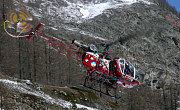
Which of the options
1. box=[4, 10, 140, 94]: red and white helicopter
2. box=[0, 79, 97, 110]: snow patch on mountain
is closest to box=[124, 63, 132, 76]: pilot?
box=[4, 10, 140, 94]: red and white helicopter

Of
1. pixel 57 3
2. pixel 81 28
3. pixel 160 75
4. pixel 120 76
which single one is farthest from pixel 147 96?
pixel 57 3

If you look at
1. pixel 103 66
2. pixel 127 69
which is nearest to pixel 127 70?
pixel 127 69

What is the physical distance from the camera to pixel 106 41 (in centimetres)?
7856

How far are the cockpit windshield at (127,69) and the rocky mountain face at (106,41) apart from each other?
38.5 ft

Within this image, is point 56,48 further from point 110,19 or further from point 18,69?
point 110,19

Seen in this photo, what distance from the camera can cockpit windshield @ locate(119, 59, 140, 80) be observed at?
92.3 ft

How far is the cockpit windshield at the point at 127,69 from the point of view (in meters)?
28.1

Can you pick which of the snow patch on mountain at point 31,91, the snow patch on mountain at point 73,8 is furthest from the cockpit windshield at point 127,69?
the snow patch on mountain at point 73,8

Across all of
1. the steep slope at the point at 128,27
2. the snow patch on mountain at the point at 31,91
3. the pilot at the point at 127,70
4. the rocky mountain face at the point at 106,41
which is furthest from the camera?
the steep slope at the point at 128,27

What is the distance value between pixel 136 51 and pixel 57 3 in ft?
151

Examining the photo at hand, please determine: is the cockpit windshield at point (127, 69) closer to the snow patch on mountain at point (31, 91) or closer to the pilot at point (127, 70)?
the pilot at point (127, 70)

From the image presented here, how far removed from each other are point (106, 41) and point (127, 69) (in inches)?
1976

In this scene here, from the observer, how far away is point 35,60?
201 feet

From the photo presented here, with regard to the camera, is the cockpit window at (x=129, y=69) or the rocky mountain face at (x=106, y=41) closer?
the cockpit window at (x=129, y=69)
